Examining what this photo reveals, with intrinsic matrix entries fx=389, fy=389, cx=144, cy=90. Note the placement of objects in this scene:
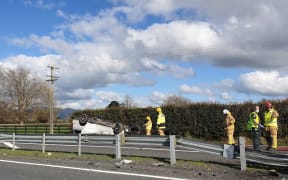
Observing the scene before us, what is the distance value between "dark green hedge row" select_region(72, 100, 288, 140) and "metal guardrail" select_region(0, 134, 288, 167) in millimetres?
11354

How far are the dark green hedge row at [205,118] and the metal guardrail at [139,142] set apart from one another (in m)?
11.4

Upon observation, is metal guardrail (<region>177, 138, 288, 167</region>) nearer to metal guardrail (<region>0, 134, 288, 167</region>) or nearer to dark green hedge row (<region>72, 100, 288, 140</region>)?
metal guardrail (<region>0, 134, 288, 167</region>)

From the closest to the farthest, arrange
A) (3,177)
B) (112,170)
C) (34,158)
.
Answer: (3,177) → (112,170) → (34,158)

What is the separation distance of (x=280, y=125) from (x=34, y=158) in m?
14.2

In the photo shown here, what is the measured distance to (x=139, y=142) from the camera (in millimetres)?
12188

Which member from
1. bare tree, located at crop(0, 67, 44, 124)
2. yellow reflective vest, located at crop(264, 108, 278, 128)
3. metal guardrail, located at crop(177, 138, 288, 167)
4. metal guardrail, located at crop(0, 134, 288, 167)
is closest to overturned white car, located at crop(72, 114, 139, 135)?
metal guardrail, located at crop(0, 134, 288, 167)

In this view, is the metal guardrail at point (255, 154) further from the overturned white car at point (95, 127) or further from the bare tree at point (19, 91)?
the bare tree at point (19, 91)

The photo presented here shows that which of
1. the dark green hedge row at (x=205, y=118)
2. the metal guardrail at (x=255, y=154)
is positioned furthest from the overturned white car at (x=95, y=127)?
the metal guardrail at (x=255, y=154)

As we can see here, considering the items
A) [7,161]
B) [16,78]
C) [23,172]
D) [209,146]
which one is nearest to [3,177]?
[23,172]

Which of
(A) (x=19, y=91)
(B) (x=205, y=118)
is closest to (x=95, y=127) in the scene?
(B) (x=205, y=118)

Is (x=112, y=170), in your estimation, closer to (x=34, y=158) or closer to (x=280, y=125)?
(x=34, y=158)

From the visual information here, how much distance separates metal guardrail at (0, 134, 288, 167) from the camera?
9064mm

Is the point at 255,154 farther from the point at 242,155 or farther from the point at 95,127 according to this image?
the point at 95,127

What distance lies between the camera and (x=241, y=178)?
841 centimetres
